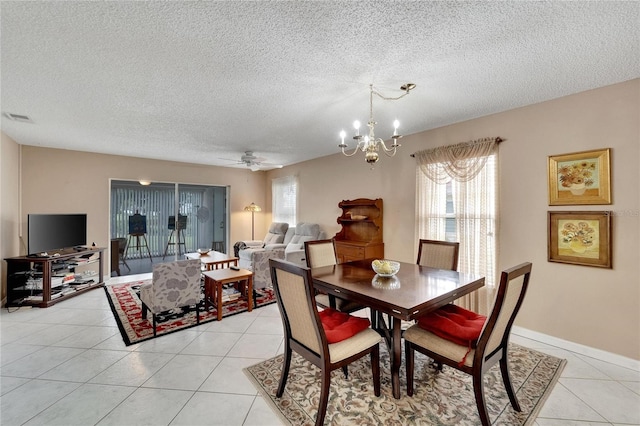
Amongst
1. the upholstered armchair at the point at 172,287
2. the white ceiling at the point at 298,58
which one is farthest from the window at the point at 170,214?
the upholstered armchair at the point at 172,287

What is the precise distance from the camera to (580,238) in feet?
8.45

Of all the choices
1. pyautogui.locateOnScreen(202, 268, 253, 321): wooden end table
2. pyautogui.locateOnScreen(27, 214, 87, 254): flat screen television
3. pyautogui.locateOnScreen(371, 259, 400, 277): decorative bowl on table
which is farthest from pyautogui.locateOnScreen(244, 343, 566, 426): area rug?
pyautogui.locateOnScreen(27, 214, 87, 254): flat screen television

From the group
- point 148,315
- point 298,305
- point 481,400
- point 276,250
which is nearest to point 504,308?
point 481,400

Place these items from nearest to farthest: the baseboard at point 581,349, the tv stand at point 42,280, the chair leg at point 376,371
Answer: the chair leg at point 376,371 < the baseboard at point 581,349 < the tv stand at point 42,280

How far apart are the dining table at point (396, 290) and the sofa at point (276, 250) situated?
4.66 feet

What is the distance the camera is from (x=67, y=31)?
1.68 metres

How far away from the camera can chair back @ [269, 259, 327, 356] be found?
1.63 m

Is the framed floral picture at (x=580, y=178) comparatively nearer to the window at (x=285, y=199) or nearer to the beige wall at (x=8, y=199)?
the window at (x=285, y=199)

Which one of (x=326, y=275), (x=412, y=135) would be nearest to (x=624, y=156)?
(x=412, y=135)

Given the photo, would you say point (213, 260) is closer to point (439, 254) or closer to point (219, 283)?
point (219, 283)

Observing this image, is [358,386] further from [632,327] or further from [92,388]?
[632,327]

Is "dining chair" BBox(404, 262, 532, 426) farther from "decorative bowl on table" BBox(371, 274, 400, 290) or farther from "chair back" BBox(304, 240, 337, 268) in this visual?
"chair back" BBox(304, 240, 337, 268)

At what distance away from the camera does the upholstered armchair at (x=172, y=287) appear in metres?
2.88

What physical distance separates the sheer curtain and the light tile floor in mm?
863
